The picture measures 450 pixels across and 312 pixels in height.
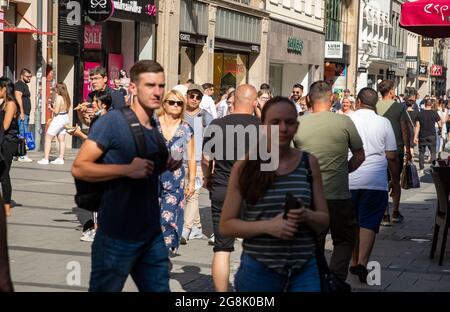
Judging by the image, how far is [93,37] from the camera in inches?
954

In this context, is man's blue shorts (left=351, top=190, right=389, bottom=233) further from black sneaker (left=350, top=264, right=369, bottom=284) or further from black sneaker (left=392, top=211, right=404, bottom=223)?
black sneaker (left=392, top=211, right=404, bottom=223)

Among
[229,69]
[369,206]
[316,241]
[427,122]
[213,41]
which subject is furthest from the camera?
[229,69]

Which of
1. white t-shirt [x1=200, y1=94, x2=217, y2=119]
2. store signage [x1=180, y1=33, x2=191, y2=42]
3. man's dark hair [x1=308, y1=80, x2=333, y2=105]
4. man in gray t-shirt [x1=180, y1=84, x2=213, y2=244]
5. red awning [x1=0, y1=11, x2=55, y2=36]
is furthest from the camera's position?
store signage [x1=180, y1=33, x2=191, y2=42]

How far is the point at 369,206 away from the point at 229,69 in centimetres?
2593

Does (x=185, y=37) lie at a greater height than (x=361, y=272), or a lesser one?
greater

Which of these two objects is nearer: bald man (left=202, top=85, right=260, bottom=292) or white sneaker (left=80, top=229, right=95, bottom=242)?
bald man (left=202, top=85, right=260, bottom=292)

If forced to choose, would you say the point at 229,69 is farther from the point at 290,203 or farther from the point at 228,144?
the point at 290,203

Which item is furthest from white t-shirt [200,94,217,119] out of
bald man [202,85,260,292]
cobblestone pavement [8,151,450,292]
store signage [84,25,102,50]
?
bald man [202,85,260,292]

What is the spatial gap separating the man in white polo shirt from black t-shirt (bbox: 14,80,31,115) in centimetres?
1292

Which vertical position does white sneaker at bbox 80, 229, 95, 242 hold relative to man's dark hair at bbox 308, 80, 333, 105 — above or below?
below

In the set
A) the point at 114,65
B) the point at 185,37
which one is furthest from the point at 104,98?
the point at 185,37

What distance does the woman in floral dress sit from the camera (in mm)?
8766
